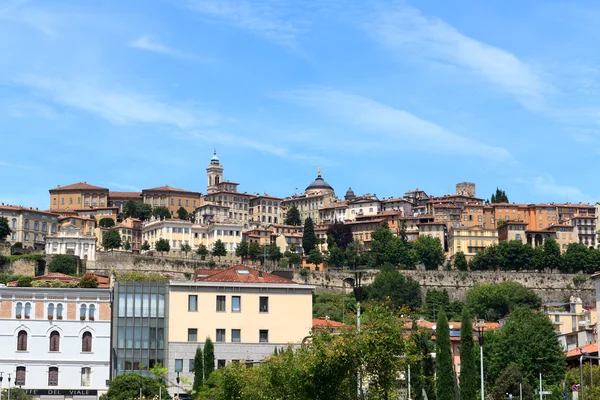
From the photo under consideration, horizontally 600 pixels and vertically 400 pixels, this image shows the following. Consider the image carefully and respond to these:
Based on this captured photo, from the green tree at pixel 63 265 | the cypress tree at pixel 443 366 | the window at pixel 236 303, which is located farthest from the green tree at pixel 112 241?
the cypress tree at pixel 443 366

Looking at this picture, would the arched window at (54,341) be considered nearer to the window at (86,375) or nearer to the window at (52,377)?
the window at (52,377)

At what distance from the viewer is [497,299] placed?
556 ft

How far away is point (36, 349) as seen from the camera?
78.9m

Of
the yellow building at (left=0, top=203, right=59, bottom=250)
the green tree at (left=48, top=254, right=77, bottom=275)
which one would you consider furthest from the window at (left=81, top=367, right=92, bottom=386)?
the yellow building at (left=0, top=203, right=59, bottom=250)

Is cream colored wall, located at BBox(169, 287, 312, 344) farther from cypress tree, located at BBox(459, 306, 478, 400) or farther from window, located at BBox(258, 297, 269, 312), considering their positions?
cypress tree, located at BBox(459, 306, 478, 400)

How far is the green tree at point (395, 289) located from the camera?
550 feet

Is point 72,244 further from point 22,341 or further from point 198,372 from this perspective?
point 198,372

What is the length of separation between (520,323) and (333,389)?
45.3m

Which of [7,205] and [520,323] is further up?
[7,205]

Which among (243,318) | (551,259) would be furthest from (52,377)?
(551,259)

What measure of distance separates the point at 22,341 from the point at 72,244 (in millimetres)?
105032

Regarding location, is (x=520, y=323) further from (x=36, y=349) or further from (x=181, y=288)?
(x=36, y=349)

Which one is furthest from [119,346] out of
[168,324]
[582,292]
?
[582,292]

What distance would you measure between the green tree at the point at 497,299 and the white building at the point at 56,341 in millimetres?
91174
